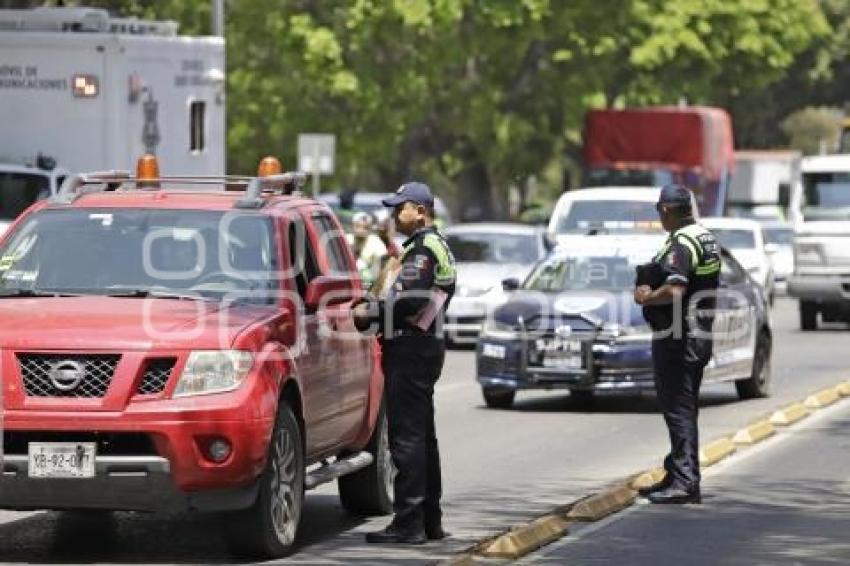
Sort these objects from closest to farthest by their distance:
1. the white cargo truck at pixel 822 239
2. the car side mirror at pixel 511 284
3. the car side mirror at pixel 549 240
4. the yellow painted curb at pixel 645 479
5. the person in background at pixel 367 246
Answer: the yellow painted curb at pixel 645 479, the car side mirror at pixel 511 284, the car side mirror at pixel 549 240, the person in background at pixel 367 246, the white cargo truck at pixel 822 239

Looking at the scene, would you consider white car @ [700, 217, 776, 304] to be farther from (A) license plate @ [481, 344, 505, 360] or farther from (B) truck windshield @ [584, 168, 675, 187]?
(A) license plate @ [481, 344, 505, 360]

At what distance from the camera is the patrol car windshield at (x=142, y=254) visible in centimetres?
1232

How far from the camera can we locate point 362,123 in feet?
167

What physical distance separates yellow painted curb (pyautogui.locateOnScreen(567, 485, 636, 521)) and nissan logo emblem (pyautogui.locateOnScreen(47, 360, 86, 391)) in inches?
137

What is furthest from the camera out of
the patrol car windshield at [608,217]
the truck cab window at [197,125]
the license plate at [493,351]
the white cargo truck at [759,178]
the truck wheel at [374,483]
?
the white cargo truck at [759,178]

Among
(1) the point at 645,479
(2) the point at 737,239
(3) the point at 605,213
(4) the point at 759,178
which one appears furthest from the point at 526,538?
(4) the point at 759,178

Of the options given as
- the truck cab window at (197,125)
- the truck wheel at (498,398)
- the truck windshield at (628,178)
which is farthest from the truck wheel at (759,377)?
the truck windshield at (628,178)

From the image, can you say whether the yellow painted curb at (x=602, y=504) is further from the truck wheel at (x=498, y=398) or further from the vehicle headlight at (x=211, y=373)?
the truck wheel at (x=498, y=398)

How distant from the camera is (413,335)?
1227 centimetres

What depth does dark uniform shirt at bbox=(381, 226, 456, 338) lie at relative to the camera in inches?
481

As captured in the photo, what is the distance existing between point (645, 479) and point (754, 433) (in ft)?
11.8

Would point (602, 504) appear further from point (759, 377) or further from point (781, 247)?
point (781, 247)

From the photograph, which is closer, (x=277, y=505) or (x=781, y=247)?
(x=277, y=505)

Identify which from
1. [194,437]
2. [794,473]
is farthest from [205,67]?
[194,437]
